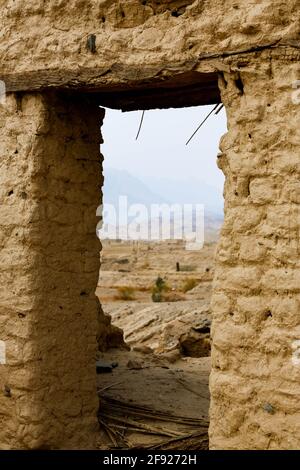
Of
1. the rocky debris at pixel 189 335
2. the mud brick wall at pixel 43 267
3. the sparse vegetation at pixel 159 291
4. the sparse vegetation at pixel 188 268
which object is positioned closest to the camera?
the mud brick wall at pixel 43 267

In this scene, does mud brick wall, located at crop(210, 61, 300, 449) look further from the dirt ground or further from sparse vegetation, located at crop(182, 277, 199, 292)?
sparse vegetation, located at crop(182, 277, 199, 292)

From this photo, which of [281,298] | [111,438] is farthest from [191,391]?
[281,298]

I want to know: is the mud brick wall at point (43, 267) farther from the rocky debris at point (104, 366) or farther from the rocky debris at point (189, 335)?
the rocky debris at point (189, 335)

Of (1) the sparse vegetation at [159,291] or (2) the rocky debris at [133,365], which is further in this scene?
(1) the sparse vegetation at [159,291]

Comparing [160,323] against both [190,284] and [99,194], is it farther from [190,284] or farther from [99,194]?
[190,284]

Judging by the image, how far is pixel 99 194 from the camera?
487cm

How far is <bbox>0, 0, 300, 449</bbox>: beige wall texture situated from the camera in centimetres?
347

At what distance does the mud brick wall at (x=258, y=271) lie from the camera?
11.2 ft

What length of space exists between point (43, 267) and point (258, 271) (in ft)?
5.18

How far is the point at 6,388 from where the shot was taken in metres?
4.45

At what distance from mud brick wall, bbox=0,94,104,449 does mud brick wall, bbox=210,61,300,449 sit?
4.29 feet

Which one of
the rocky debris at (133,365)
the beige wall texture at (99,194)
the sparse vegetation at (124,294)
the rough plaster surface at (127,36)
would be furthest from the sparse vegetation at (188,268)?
the rough plaster surface at (127,36)

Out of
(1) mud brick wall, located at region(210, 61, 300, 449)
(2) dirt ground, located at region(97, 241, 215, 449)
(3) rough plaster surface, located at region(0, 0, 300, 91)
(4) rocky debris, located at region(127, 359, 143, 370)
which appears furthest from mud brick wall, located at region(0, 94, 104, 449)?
(4) rocky debris, located at region(127, 359, 143, 370)
